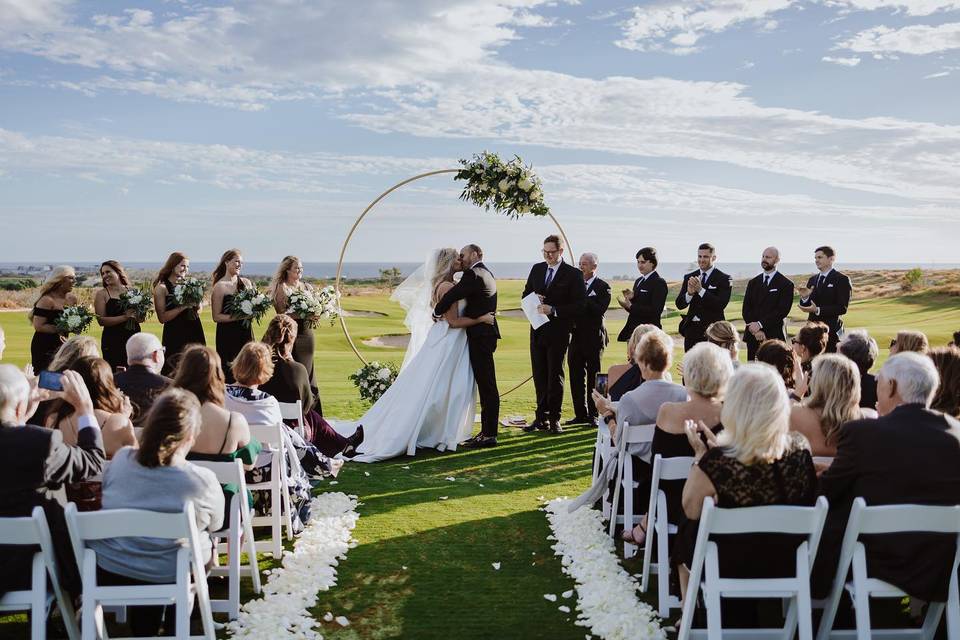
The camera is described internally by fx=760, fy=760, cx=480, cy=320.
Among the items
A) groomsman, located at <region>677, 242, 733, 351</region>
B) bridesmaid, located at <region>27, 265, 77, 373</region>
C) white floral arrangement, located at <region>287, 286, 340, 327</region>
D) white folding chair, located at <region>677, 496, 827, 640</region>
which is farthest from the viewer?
groomsman, located at <region>677, 242, 733, 351</region>

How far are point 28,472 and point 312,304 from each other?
479cm

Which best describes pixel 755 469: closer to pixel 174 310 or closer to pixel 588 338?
pixel 588 338

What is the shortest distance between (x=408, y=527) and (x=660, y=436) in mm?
2125

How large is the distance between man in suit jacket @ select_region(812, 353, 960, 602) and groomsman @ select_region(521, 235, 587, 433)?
5.31 metres

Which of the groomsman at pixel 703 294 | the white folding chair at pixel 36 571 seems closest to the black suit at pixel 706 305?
the groomsman at pixel 703 294

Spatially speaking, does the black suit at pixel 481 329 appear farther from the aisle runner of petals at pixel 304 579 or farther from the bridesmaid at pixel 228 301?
the aisle runner of petals at pixel 304 579

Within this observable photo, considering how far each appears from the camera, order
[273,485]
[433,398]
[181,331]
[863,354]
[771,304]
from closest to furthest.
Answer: [273,485], [863,354], [433,398], [181,331], [771,304]

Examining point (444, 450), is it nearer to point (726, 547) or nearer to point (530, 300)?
point (530, 300)

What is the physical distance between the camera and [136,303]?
789 centimetres

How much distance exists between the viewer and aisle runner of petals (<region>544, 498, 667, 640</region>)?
385cm

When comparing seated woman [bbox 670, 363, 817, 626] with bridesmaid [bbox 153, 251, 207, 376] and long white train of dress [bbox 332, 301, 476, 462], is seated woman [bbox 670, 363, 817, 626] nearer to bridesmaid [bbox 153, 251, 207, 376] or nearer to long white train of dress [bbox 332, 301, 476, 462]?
long white train of dress [bbox 332, 301, 476, 462]

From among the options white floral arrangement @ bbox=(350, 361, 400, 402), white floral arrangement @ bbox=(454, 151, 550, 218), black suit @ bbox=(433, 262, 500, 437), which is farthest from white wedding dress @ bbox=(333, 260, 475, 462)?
white floral arrangement @ bbox=(454, 151, 550, 218)

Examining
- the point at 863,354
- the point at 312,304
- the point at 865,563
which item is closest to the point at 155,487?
the point at 865,563

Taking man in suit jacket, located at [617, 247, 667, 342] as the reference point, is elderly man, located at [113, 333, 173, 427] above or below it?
below
